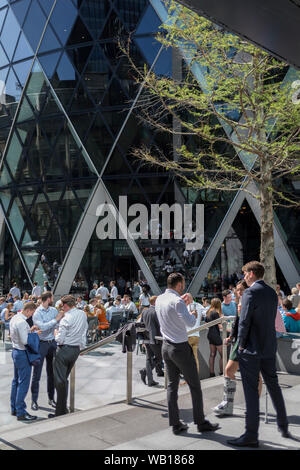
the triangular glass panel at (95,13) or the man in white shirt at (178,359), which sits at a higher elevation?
the triangular glass panel at (95,13)

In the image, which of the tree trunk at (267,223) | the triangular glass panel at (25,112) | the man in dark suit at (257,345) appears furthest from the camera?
the triangular glass panel at (25,112)

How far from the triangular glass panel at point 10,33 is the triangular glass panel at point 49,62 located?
2.49 meters

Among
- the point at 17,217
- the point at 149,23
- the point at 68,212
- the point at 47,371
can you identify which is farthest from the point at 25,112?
the point at 47,371

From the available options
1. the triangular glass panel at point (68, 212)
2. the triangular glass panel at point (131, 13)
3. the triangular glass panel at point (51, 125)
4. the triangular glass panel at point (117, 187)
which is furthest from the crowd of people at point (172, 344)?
the triangular glass panel at point (131, 13)

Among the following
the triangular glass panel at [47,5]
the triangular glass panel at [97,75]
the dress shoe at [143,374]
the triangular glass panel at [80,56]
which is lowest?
the dress shoe at [143,374]

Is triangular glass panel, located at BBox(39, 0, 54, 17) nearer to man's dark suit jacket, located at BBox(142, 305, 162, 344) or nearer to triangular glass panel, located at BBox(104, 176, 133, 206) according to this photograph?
triangular glass panel, located at BBox(104, 176, 133, 206)

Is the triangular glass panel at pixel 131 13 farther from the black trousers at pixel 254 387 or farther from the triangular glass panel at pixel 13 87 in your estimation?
the black trousers at pixel 254 387

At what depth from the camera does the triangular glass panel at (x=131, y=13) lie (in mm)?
21797

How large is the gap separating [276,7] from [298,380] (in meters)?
5.62

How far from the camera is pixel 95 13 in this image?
2264cm

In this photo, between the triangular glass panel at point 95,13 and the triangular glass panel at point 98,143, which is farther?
the triangular glass panel at point 98,143

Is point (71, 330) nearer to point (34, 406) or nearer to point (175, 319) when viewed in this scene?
point (34, 406)

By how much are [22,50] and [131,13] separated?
680 centimetres

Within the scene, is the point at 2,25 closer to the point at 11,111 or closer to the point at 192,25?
the point at 11,111
